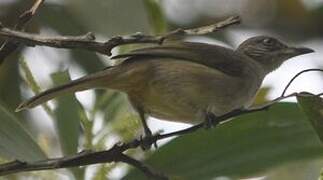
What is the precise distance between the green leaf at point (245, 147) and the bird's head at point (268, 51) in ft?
6.86

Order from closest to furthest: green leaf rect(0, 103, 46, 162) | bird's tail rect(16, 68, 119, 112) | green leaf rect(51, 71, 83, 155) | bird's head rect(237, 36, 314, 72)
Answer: green leaf rect(0, 103, 46, 162) → green leaf rect(51, 71, 83, 155) → bird's tail rect(16, 68, 119, 112) → bird's head rect(237, 36, 314, 72)

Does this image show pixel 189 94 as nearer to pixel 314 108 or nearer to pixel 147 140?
pixel 147 140

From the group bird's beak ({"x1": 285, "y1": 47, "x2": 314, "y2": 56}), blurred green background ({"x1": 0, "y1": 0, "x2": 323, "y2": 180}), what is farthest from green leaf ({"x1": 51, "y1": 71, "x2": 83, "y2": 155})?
bird's beak ({"x1": 285, "y1": 47, "x2": 314, "y2": 56})

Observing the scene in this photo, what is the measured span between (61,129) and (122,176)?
34 centimetres

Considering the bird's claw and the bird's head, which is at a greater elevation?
the bird's head

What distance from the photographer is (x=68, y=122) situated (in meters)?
3.16

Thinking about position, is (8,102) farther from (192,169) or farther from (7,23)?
(192,169)

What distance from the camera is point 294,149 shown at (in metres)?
3.08

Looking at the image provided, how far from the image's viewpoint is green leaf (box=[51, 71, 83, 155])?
310 centimetres

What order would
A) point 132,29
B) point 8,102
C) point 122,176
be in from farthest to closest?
point 8,102
point 132,29
point 122,176

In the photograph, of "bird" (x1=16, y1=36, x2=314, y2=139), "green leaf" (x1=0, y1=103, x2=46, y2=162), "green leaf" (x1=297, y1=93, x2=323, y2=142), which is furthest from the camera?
"bird" (x1=16, y1=36, x2=314, y2=139)

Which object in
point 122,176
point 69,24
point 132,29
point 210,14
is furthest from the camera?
point 210,14

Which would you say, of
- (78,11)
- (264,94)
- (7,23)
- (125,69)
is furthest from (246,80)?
(7,23)

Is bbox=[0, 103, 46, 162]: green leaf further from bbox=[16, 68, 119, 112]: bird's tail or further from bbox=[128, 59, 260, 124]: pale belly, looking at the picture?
bbox=[128, 59, 260, 124]: pale belly
